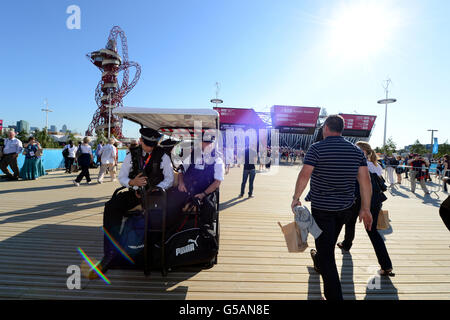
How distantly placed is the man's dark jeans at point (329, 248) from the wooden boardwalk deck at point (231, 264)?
0.45 metres

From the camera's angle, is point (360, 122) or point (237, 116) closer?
point (237, 116)

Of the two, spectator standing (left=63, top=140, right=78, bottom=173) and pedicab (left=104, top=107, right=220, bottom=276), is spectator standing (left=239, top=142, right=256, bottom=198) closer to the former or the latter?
pedicab (left=104, top=107, right=220, bottom=276)

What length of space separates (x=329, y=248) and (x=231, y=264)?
1443 millimetres

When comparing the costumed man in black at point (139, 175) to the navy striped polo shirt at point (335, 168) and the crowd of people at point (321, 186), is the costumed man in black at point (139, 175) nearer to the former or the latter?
the crowd of people at point (321, 186)

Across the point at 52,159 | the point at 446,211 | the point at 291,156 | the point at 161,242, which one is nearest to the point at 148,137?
the point at 161,242

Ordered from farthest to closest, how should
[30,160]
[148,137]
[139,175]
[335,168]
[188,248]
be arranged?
[30,160] < [148,137] < [139,175] < [188,248] < [335,168]

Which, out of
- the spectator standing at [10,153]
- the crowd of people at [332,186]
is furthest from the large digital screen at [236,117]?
the crowd of people at [332,186]

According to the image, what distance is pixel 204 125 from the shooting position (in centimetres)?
488

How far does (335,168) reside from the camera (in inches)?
82.8

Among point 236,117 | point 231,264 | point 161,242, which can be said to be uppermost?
point 236,117

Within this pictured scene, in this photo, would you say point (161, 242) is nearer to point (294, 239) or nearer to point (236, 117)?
point (294, 239)

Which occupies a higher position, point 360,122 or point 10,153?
point 360,122
